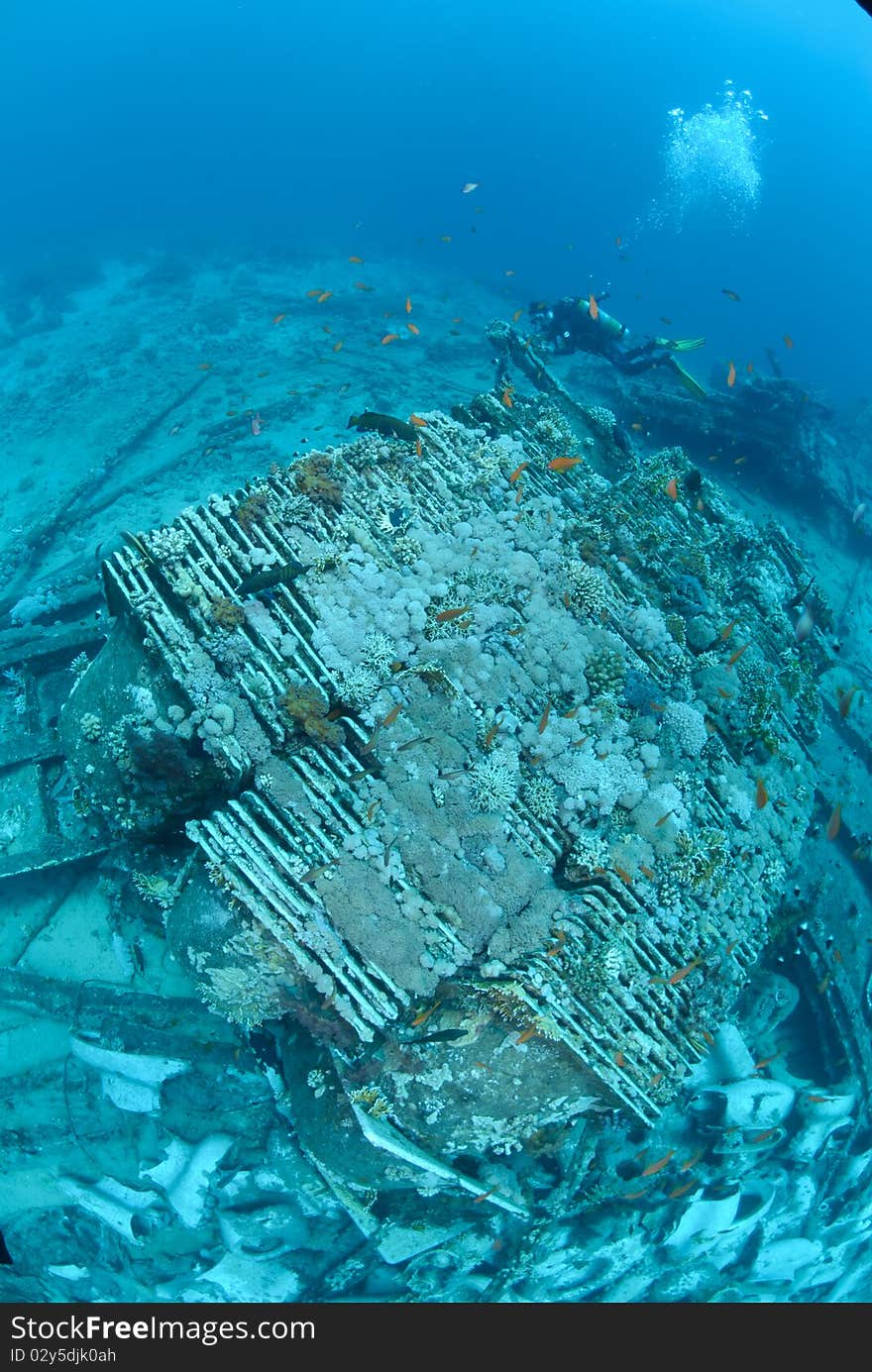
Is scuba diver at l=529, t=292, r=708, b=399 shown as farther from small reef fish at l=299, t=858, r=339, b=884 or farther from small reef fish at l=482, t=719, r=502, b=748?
small reef fish at l=299, t=858, r=339, b=884

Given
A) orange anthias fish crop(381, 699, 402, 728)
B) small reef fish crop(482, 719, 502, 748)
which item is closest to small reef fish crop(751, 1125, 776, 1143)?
small reef fish crop(482, 719, 502, 748)

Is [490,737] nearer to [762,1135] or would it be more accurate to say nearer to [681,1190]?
[681,1190]

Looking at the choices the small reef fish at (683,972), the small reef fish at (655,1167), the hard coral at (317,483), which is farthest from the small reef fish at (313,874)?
the small reef fish at (655,1167)

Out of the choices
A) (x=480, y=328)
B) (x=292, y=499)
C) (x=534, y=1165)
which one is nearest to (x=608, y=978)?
(x=534, y=1165)

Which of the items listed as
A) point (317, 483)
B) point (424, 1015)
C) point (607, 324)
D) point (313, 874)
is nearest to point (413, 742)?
point (313, 874)

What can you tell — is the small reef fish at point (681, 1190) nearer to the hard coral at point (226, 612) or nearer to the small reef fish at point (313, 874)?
the small reef fish at point (313, 874)

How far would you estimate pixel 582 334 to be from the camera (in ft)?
59.8

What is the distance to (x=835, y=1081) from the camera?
31.8ft

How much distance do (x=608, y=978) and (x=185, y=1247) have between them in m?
5.59

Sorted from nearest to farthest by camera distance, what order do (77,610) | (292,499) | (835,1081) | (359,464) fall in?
(292,499) < (359,464) < (835,1081) < (77,610)

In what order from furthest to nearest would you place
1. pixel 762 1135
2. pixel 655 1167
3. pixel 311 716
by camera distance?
pixel 762 1135
pixel 655 1167
pixel 311 716

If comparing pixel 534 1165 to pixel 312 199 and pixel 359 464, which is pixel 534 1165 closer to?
pixel 359 464

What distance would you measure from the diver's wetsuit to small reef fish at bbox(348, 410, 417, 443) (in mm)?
10693

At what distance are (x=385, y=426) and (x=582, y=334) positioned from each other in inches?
452
